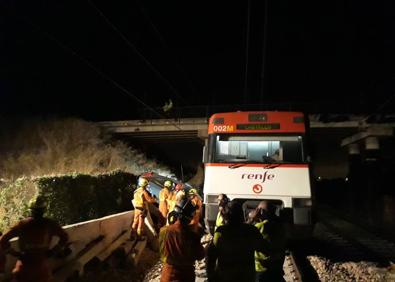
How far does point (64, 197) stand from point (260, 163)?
457cm

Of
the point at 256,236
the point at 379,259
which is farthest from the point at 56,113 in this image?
the point at 256,236

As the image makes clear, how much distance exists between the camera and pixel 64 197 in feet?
27.5

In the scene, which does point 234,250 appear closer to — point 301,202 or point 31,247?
point 31,247

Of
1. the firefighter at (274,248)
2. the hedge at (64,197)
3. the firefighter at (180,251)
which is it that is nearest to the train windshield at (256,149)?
the hedge at (64,197)

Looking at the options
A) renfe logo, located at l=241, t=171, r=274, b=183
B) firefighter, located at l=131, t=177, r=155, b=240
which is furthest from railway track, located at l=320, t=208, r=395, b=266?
firefighter, located at l=131, t=177, r=155, b=240

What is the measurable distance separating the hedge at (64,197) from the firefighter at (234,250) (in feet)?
16.5

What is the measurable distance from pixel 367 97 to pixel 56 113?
2665cm

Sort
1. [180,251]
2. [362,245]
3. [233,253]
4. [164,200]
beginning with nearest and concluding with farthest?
1. [233,253]
2. [180,251]
3. [164,200]
4. [362,245]

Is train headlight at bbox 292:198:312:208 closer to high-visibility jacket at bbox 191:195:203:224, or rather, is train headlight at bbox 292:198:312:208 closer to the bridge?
high-visibility jacket at bbox 191:195:203:224

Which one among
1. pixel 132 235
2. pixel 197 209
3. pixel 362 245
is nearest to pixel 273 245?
Answer: pixel 197 209

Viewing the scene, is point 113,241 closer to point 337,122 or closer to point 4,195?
point 4,195

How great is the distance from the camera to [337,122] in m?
29.5

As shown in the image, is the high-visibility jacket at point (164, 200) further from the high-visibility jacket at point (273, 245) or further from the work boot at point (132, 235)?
the high-visibility jacket at point (273, 245)

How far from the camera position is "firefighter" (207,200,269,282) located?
148 inches
